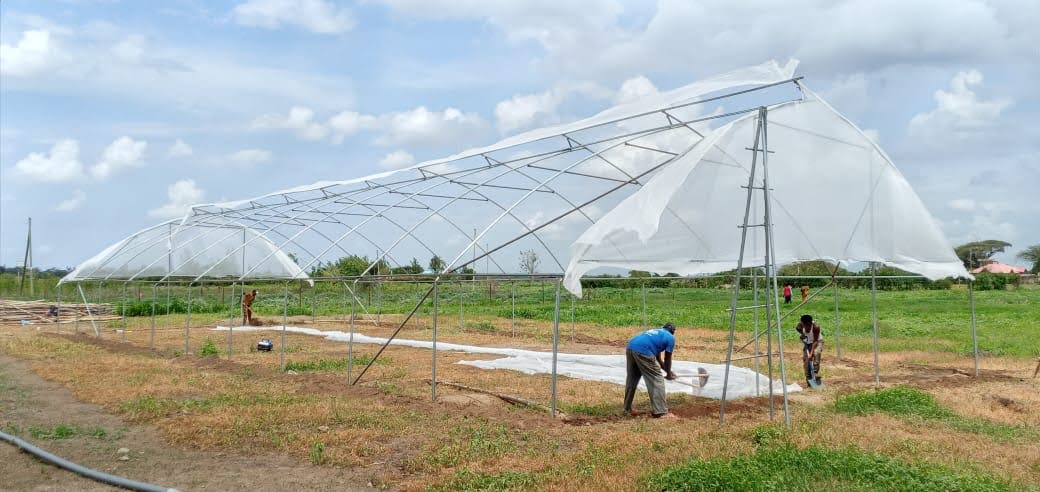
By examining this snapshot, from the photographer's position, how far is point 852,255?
416 inches

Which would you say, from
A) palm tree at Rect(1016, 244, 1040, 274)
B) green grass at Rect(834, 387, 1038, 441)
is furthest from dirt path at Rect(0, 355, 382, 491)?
palm tree at Rect(1016, 244, 1040, 274)

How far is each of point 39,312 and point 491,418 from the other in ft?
103

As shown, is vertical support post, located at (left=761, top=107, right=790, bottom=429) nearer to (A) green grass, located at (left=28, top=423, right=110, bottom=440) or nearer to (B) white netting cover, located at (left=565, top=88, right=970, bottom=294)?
Result: (B) white netting cover, located at (left=565, top=88, right=970, bottom=294)

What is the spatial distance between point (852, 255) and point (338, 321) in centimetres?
2104

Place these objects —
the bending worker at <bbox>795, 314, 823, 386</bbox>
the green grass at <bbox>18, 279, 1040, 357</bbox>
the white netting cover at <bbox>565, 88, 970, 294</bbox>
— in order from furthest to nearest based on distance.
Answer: the green grass at <bbox>18, 279, 1040, 357</bbox> < the bending worker at <bbox>795, 314, 823, 386</bbox> < the white netting cover at <bbox>565, 88, 970, 294</bbox>

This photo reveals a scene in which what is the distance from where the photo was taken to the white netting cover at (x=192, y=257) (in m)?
22.6

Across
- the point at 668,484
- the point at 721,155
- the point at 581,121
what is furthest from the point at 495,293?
the point at 668,484

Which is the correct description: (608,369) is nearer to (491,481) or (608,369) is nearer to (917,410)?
(917,410)

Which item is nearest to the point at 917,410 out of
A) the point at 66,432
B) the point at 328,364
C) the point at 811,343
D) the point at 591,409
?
the point at 811,343

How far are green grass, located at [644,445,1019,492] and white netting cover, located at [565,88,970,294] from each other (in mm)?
3529

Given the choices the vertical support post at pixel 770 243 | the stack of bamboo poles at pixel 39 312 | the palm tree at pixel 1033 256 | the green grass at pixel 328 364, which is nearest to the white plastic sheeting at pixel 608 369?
the green grass at pixel 328 364

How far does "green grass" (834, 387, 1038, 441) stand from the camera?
8422 mm

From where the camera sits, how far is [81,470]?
6918 millimetres

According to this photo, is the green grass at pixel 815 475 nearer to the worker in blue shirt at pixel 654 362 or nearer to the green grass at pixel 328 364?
the worker in blue shirt at pixel 654 362
